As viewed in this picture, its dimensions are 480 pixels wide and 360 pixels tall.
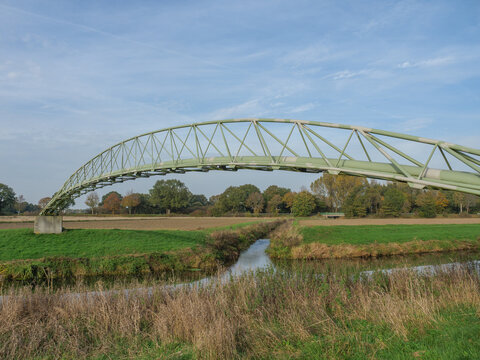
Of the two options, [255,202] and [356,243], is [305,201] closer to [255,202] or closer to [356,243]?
[255,202]

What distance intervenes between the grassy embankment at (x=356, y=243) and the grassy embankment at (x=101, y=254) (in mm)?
5455

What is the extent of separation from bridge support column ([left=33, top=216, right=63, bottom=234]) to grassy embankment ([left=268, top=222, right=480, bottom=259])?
19.5 metres

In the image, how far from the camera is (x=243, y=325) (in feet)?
33.1

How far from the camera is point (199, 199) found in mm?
165000

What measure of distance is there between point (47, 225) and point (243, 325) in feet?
88.0

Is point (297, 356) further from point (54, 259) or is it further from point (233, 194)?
point (233, 194)

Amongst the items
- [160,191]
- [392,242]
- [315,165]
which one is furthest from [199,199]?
[315,165]

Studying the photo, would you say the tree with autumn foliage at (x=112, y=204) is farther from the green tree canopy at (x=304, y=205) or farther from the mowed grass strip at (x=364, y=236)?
the mowed grass strip at (x=364, y=236)

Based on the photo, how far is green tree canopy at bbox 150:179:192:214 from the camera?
416 feet

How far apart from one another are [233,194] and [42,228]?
3765 inches

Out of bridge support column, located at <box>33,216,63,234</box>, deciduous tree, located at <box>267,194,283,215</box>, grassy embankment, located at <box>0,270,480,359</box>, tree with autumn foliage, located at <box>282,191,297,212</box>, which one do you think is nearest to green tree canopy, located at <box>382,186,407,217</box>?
tree with autumn foliage, located at <box>282,191,297,212</box>

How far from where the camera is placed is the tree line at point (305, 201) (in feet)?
326

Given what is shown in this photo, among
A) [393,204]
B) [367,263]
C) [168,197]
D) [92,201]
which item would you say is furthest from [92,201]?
[367,263]

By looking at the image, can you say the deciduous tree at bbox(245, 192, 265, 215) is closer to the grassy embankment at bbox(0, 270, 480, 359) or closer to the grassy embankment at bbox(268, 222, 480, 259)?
the grassy embankment at bbox(268, 222, 480, 259)
